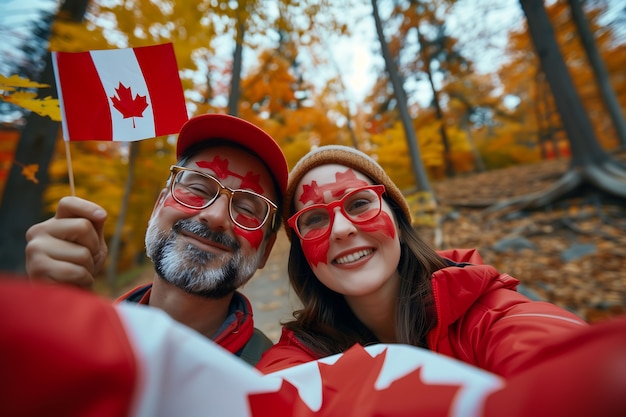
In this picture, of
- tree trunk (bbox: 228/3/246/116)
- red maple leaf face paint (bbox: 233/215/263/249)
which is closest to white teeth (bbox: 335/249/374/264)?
red maple leaf face paint (bbox: 233/215/263/249)

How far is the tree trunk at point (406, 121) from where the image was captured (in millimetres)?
7344

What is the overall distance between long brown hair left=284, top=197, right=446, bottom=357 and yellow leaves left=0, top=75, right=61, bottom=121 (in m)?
1.57

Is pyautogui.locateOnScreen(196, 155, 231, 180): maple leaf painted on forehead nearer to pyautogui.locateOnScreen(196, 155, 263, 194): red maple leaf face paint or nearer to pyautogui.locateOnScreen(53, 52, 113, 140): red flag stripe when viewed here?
pyautogui.locateOnScreen(196, 155, 263, 194): red maple leaf face paint

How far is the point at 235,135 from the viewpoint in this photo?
186 centimetres

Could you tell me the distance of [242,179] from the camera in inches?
71.9

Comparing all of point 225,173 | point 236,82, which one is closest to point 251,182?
point 225,173

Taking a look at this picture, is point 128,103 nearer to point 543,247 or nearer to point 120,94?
point 120,94

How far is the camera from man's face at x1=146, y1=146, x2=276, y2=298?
1573mm

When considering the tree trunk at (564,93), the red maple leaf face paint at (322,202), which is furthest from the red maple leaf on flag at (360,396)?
the tree trunk at (564,93)

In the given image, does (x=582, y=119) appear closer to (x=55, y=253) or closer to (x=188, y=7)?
(x=188, y=7)

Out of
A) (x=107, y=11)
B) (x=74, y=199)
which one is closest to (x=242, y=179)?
(x=74, y=199)

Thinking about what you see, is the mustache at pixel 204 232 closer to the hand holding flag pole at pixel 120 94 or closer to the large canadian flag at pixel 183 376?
the hand holding flag pole at pixel 120 94

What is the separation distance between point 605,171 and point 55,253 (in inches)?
289

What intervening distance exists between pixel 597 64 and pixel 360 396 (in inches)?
489
